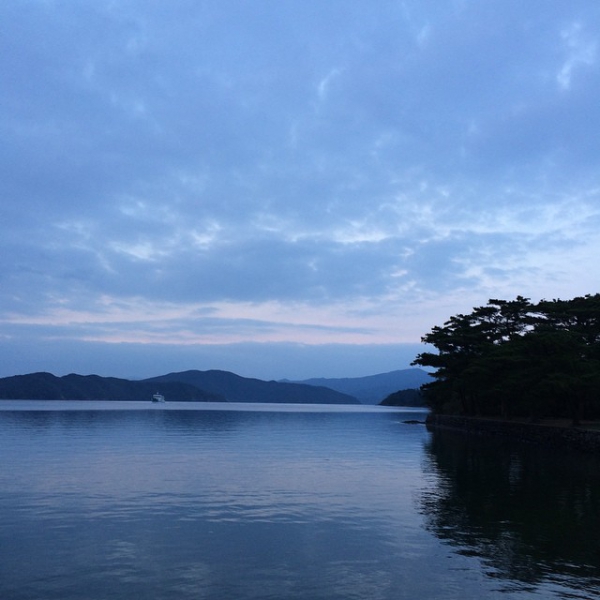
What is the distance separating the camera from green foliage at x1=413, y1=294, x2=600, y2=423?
172 feet

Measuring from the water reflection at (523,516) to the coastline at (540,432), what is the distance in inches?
240

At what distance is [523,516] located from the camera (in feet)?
71.4

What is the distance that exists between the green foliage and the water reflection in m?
11.6

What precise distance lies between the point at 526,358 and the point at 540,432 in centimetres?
741

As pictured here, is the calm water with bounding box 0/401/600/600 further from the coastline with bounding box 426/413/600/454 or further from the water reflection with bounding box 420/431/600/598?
the coastline with bounding box 426/413/600/454

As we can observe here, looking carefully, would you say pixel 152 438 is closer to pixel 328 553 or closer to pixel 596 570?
pixel 328 553

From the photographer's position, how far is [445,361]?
79875mm

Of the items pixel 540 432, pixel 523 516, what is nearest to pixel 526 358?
pixel 540 432

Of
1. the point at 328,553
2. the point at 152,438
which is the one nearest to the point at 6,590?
the point at 328,553

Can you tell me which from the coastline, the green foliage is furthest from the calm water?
the green foliage

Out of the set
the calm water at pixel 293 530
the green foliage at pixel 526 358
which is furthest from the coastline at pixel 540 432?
the calm water at pixel 293 530

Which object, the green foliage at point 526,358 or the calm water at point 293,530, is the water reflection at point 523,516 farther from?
the green foliage at point 526,358

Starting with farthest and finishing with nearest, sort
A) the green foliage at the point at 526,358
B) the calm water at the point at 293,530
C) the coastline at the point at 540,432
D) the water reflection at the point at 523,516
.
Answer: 1. the green foliage at the point at 526,358
2. the coastline at the point at 540,432
3. the water reflection at the point at 523,516
4. the calm water at the point at 293,530

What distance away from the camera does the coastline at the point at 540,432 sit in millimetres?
47562
